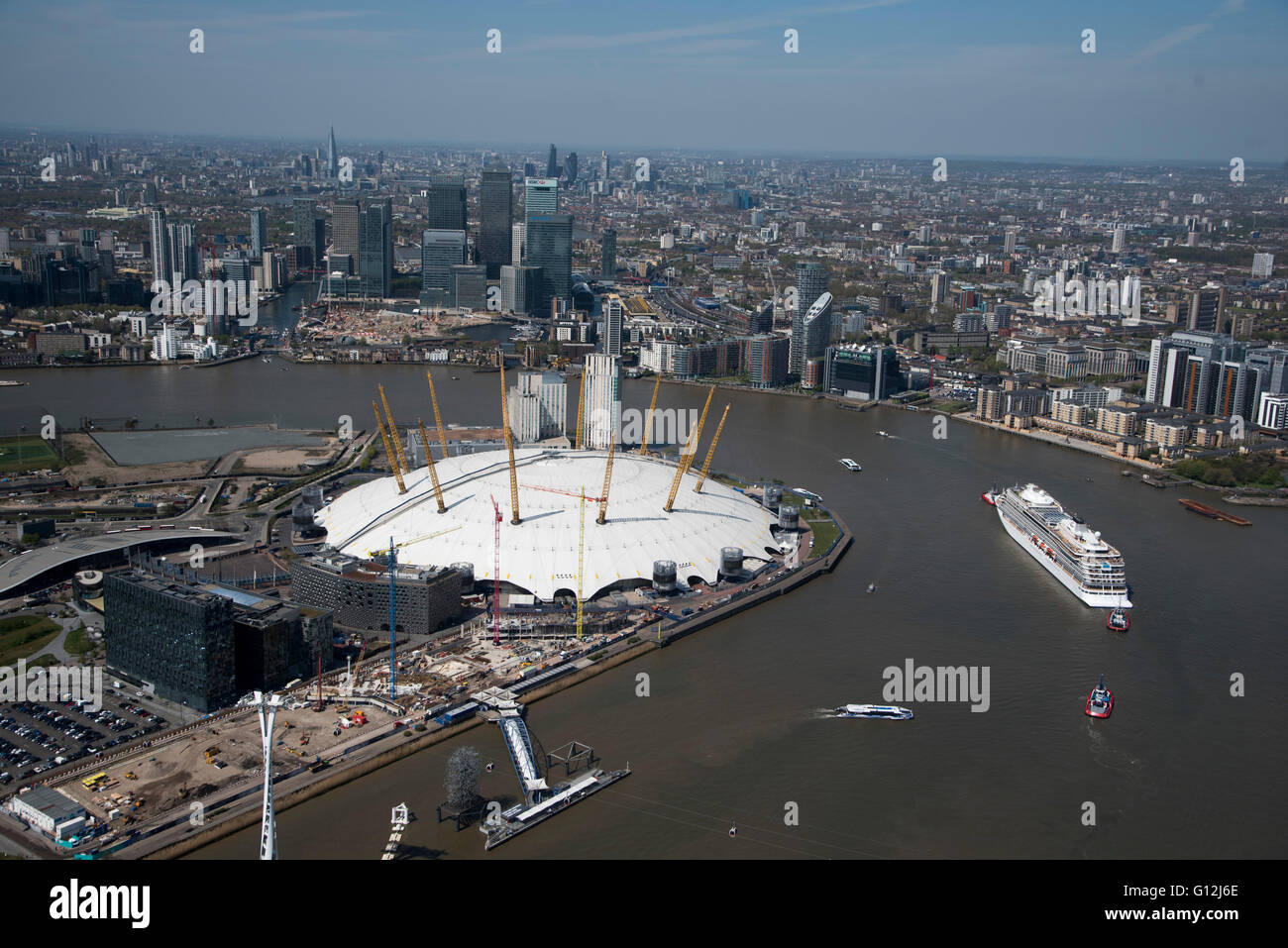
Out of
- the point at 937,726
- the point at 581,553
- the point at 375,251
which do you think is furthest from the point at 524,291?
the point at 937,726

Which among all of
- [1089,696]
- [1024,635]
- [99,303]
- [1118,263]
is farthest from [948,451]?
[1118,263]

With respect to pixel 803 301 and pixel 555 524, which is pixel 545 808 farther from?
pixel 803 301

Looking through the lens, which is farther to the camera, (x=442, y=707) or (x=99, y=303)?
(x=99, y=303)

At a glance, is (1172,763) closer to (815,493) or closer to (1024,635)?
Result: (1024,635)

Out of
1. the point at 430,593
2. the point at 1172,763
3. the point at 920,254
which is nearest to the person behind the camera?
the point at 1172,763

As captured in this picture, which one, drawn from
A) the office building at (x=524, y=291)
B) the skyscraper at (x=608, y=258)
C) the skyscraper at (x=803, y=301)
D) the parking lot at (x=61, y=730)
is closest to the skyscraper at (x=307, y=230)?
the skyscraper at (x=608, y=258)

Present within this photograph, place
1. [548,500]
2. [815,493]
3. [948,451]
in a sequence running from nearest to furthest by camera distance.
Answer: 1. [548,500]
2. [815,493]
3. [948,451]
